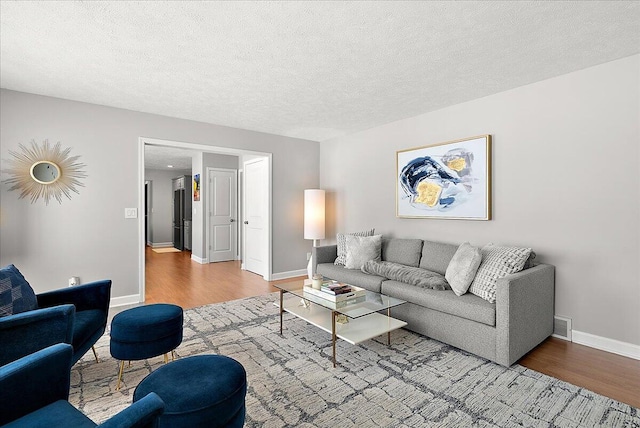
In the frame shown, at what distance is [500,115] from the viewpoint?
3.40 m

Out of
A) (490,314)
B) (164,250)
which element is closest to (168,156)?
(164,250)

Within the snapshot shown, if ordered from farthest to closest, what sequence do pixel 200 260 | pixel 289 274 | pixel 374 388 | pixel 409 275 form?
pixel 200 260 < pixel 289 274 < pixel 409 275 < pixel 374 388

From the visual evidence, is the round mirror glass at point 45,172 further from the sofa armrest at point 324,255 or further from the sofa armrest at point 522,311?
the sofa armrest at point 522,311

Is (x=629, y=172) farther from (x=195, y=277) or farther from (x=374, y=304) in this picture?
(x=195, y=277)

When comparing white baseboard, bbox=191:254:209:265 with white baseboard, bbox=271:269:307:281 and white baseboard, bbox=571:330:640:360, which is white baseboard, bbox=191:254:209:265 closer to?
white baseboard, bbox=271:269:307:281

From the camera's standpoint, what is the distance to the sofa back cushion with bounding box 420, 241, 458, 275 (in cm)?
357

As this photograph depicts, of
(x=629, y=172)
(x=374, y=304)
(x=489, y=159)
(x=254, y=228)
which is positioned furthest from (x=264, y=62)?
(x=254, y=228)

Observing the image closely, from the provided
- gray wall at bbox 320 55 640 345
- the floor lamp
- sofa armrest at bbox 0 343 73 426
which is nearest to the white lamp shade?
the floor lamp

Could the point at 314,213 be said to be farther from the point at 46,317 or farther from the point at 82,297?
the point at 46,317

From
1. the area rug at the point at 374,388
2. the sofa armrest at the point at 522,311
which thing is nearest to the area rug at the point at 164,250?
the area rug at the point at 374,388

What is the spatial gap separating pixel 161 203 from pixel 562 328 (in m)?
10.4

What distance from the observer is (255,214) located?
235 inches

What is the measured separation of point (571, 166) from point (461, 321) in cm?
174

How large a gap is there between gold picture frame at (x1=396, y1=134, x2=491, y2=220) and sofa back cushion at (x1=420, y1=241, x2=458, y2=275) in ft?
1.23
